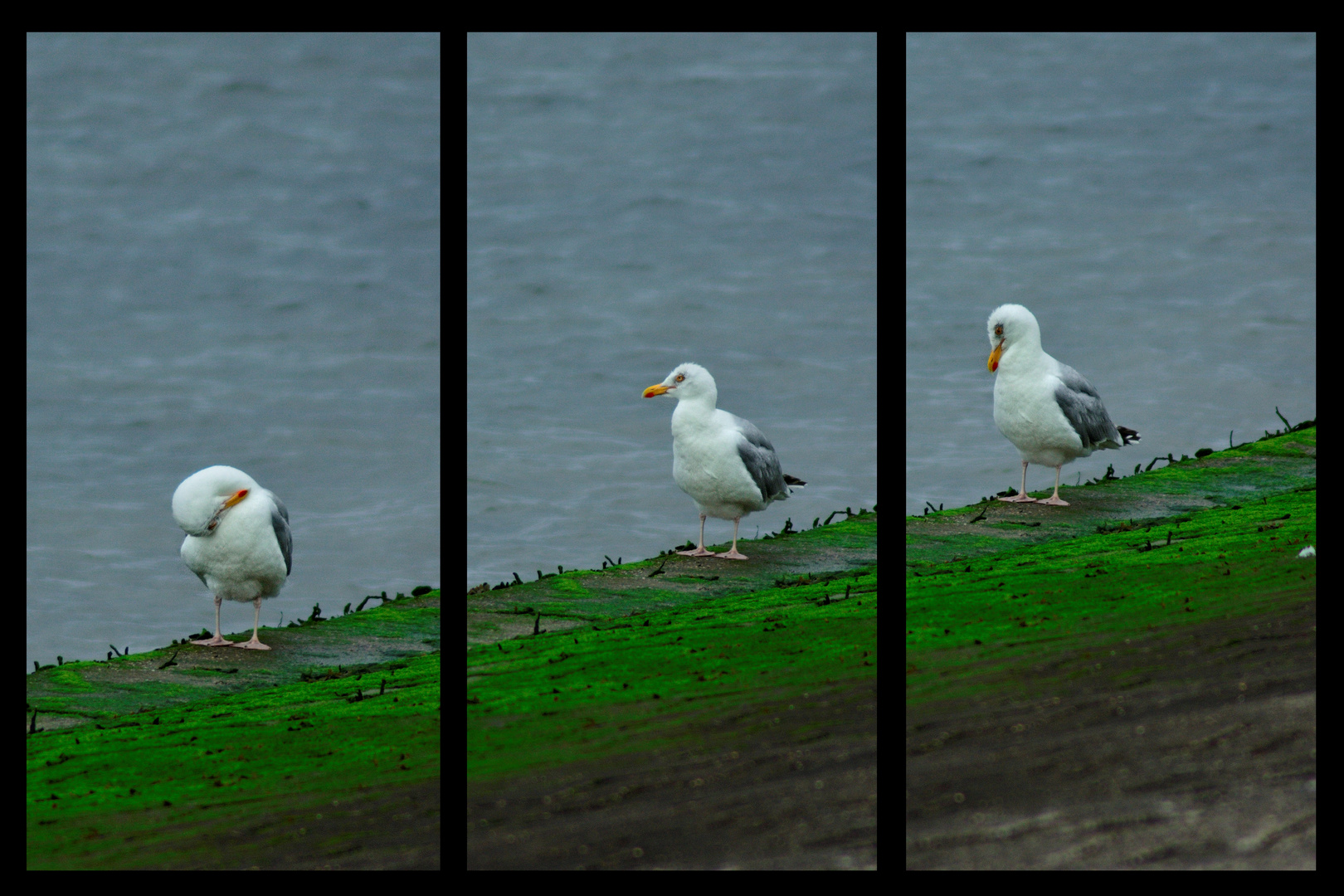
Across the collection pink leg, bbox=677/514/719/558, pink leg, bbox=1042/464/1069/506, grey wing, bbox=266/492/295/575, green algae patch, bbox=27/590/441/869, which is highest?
pink leg, bbox=1042/464/1069/506

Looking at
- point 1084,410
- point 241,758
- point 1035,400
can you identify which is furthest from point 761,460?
point 241,758

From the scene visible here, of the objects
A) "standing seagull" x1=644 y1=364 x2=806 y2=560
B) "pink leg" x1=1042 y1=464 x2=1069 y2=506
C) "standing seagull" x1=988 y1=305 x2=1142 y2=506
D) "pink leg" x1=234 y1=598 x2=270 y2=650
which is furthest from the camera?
"standing seagull" x1=988 y1=305 x2=1142 y2=506

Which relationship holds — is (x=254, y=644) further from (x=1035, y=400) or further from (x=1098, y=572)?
(x=1035, y=400)

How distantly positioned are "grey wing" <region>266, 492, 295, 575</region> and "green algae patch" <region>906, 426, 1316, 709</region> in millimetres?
2735

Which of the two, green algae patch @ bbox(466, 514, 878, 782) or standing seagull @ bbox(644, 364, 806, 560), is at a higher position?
standing seagull @ bbox(644, 364, 806, 560)

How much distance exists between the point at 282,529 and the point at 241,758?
105 inches

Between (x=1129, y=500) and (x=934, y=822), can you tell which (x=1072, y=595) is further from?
(x=1129, y=500)

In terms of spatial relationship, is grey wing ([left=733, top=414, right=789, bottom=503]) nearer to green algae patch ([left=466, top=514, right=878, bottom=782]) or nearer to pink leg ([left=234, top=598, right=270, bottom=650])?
green algae patch ([left=466, top=514, right=878, bottom=782])

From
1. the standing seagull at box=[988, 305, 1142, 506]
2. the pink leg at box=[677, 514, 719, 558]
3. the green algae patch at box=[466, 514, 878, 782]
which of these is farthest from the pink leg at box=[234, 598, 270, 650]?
the standing seagull at box=[988, 305, 1142, 506]

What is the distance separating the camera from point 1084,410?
8805 mm

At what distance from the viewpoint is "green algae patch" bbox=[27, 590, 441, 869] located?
418cm

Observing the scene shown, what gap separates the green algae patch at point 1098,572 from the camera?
507 cm

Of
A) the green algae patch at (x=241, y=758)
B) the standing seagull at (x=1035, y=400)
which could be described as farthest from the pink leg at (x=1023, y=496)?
the green algae patch at (x=241, y=758)

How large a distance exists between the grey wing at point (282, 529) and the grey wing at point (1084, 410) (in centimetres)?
395
